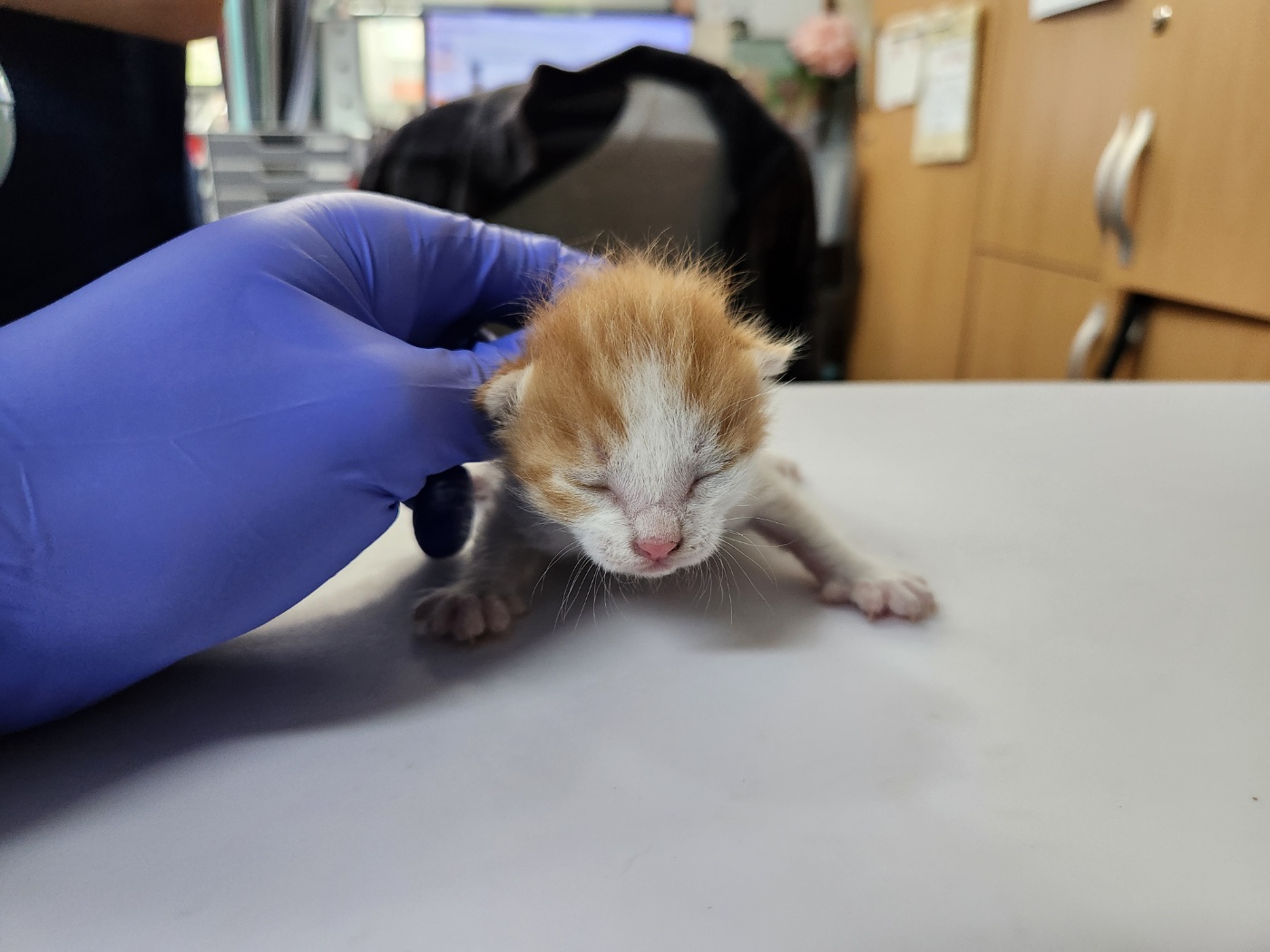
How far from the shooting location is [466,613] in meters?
0.79

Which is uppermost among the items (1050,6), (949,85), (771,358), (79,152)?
(1050,6)

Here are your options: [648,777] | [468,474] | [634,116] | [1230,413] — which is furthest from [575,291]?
[634,116]

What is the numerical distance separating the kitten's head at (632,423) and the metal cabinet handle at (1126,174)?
1.43 m

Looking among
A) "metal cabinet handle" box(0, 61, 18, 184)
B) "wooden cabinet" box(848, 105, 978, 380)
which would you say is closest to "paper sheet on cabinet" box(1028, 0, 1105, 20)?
"wooden cabinet" box(848, 105, 978, 380)

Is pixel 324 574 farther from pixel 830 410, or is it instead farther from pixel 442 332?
pixel 830 410

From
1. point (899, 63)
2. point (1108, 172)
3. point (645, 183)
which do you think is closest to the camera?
point (1108, 172)

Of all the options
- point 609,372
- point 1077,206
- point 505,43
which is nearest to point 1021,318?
point 1077,206

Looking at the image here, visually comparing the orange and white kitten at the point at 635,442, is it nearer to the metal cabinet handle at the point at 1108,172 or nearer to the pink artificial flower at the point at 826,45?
the metal cabinet handle at the point at 1108,172

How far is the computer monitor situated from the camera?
3268mm

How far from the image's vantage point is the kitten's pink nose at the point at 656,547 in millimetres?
740

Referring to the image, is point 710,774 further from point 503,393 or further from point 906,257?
point 906,257

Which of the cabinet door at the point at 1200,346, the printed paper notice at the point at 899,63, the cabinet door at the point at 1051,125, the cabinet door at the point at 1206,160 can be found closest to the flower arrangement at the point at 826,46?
the printed paper notice at the point at 899,63

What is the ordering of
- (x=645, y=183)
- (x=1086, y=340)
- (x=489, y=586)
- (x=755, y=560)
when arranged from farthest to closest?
(x=645, y=183) → (x=1086, y=340) → (x=755, y=560) → (x=489, y=586)

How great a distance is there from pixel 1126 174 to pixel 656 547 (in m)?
1.62
